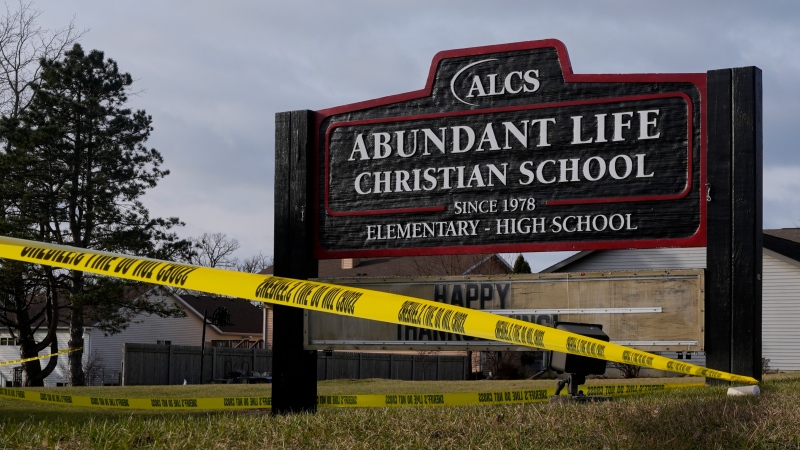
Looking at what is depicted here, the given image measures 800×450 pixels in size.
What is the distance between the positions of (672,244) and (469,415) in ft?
12.4

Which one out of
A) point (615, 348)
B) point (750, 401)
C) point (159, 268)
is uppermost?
point (159, 268)

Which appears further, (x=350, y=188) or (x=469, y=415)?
(x=350, y=188)

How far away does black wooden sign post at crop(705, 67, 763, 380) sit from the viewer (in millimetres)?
8273

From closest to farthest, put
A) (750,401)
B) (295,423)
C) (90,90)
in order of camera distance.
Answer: (295,423) → (750,401) → (90,90)

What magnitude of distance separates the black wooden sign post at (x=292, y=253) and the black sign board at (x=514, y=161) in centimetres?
18

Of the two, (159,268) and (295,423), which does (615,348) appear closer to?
(295,423)

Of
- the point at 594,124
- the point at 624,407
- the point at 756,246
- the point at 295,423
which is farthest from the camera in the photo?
the point at 594,124

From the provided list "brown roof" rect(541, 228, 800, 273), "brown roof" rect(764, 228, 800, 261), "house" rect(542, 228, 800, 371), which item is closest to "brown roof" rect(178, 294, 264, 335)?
"brown roof" rect(541, 228, 800, 273)

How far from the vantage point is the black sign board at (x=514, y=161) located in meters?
8.68

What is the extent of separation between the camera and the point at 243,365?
34.5 metres

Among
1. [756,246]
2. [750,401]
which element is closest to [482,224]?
[756,246]

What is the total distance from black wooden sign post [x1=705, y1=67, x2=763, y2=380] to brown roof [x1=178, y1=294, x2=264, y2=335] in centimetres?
4624

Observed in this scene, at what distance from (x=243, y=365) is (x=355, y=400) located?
24316 mm

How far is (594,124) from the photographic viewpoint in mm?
8922
